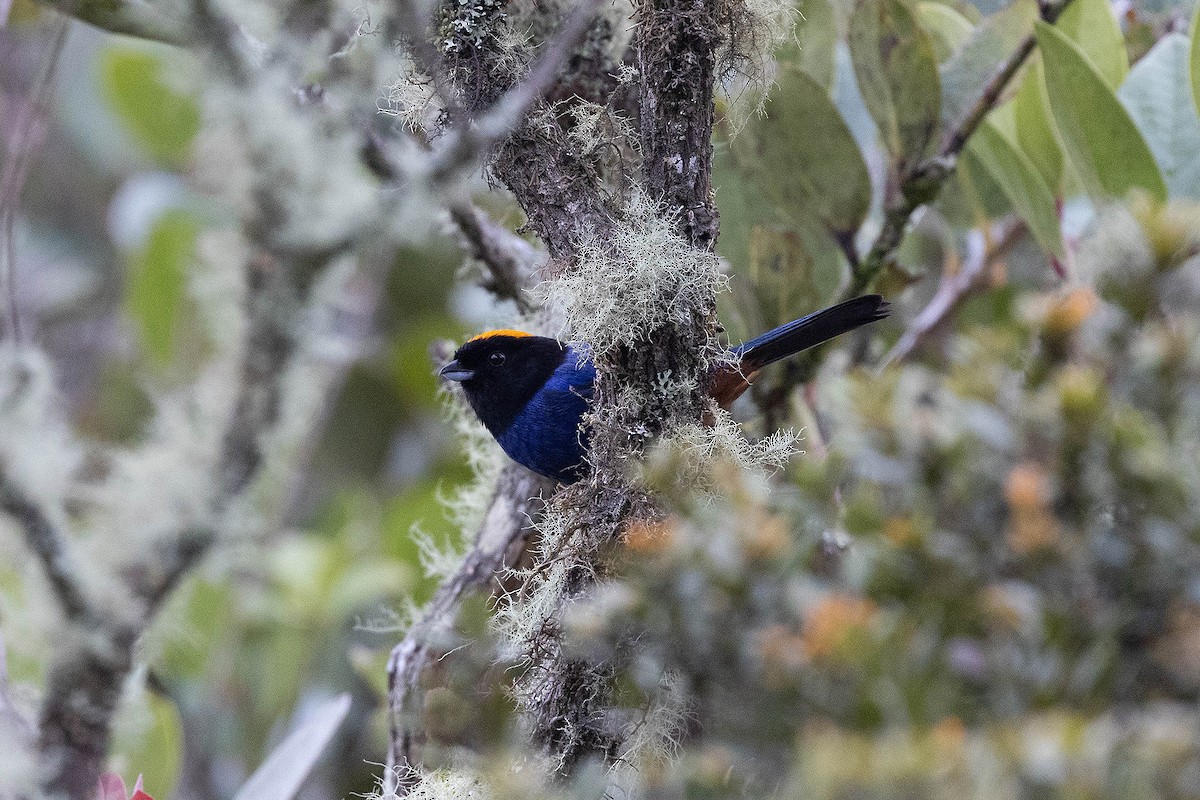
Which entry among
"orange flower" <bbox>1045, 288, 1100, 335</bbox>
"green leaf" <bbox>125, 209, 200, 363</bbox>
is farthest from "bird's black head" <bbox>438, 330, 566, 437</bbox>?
"green leaf" <bbox>125, 209, 200, 363</bbox>

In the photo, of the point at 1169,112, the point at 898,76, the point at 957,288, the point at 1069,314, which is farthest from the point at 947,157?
the point at 1069,314

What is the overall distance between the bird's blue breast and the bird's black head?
4 centimetres

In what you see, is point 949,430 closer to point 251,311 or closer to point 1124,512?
point 1124,512

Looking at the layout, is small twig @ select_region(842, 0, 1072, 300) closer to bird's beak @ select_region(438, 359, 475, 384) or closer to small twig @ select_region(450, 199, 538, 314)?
small twig @ select_region(450, 199, 538, 314)

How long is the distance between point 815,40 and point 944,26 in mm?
332

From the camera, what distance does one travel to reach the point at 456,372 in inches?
108

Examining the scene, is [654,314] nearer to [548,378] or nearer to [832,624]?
[832,624]

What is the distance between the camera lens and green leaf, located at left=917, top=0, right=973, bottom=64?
260 centimetres

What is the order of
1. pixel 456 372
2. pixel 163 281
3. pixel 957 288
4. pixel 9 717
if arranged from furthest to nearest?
pixel 163 281, pixel 957 288, pixel 456 372, pixel 9 717

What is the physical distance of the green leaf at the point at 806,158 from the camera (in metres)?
2.33

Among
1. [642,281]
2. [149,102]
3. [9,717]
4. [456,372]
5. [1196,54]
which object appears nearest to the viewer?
[642,281]

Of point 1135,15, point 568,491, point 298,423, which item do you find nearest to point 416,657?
point 568,491

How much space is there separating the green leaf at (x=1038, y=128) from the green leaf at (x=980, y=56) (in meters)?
0.08

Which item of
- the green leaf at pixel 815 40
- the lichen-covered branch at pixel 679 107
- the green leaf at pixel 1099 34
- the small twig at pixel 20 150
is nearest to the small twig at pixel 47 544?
the small twig at pixel 20 150
